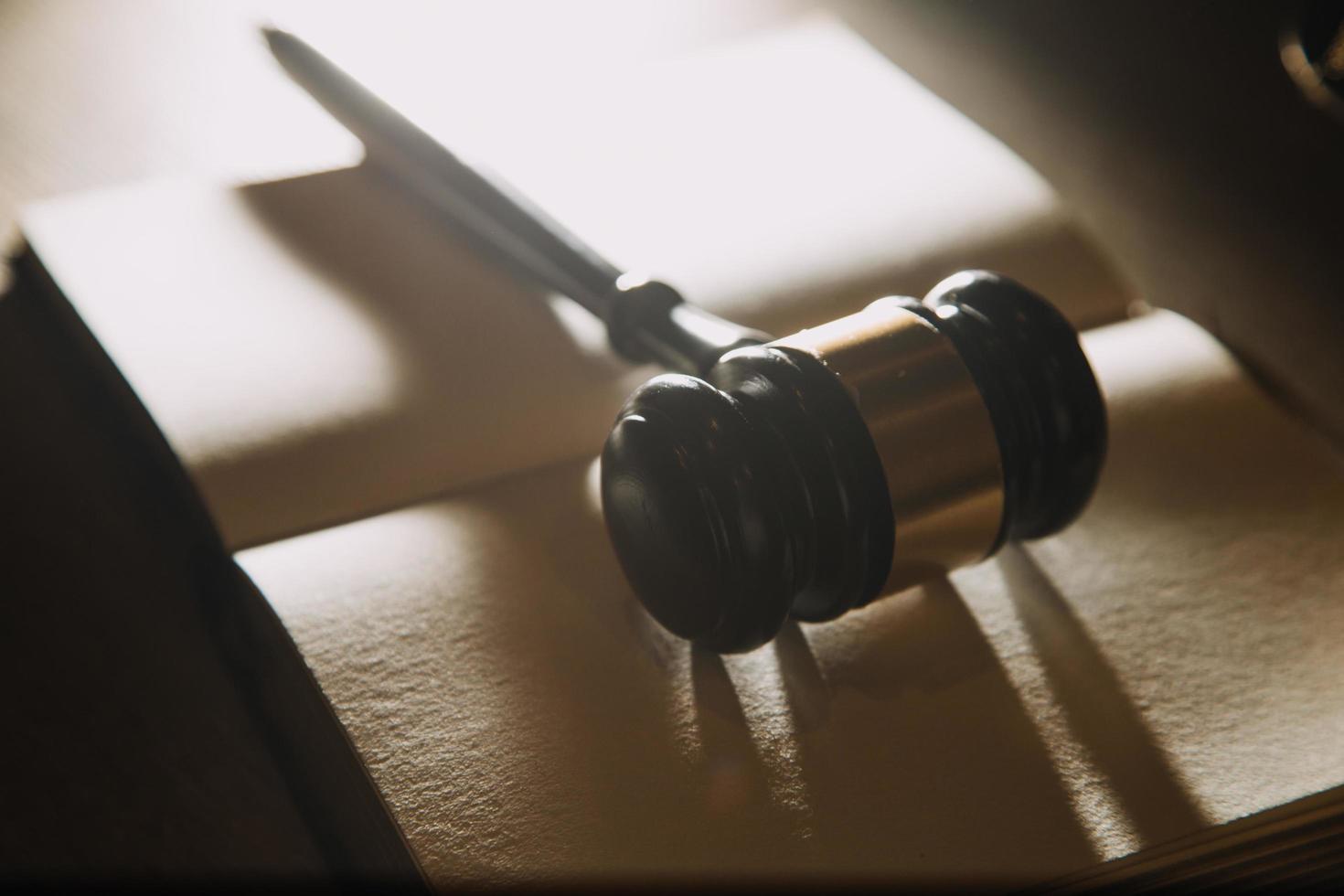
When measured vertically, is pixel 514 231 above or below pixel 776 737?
above

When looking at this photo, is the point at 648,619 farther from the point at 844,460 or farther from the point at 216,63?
the point at 216,63

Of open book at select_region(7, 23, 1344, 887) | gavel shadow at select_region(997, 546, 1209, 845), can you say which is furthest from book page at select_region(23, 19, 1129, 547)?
gavel shadow at select_region(997, 546, 1209, 845)

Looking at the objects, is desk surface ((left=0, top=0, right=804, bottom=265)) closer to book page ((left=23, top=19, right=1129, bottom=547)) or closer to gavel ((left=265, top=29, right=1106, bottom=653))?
book page ((left=23, top=19, right=1129, bottom=547))

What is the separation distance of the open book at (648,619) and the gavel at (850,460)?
1.9 inches

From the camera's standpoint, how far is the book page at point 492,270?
72 centimetres

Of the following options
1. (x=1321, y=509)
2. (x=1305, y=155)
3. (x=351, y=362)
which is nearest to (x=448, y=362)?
(x=351, y=362)

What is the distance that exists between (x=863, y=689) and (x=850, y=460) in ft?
0.35

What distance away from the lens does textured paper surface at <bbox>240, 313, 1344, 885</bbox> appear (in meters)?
0.51

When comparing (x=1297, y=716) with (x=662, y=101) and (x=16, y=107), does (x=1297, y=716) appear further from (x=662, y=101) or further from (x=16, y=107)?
(x=16, y=107)

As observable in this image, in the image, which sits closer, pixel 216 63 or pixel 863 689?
pixel 863 689

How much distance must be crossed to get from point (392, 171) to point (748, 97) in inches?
11.3

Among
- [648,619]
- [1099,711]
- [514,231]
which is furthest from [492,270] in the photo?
[1099,711]

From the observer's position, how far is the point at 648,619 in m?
0.62

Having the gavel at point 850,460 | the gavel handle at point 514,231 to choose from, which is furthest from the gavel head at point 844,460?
the gavel handle at point 514,231
